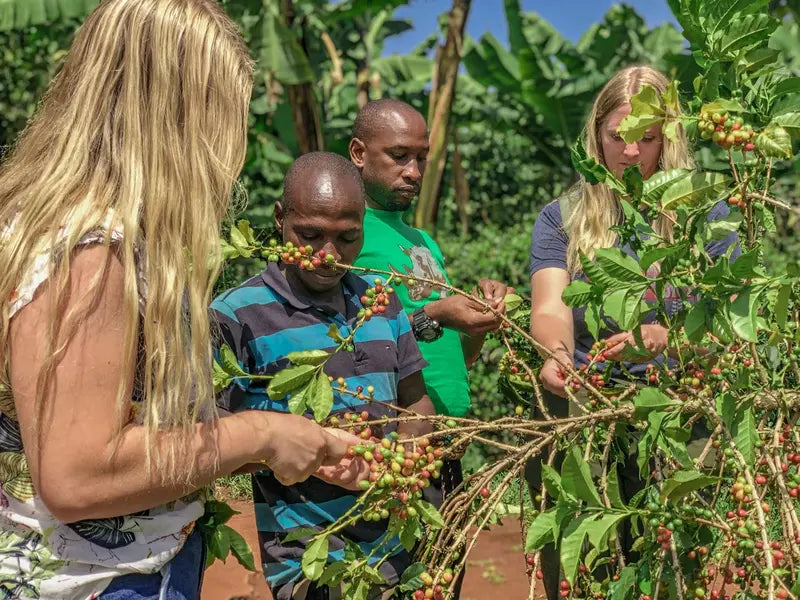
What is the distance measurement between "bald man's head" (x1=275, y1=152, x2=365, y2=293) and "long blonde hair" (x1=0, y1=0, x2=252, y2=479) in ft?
2.48

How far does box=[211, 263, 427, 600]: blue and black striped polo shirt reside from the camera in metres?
2.18

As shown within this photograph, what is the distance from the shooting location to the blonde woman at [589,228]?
2.62 metres

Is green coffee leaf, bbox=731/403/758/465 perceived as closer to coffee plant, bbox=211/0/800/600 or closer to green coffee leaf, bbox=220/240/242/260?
coffee plant, bbox=211/0/800/600

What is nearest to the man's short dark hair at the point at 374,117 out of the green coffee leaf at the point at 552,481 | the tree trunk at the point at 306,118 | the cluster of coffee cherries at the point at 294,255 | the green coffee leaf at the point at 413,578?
the cluster of coffee cherries at the point at 294,255

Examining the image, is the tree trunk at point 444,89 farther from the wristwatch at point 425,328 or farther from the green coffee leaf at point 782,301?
the green coffee leaf at point 782,301

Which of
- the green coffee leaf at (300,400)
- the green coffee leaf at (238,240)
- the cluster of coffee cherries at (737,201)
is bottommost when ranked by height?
the green coffee leaf at (300,400)

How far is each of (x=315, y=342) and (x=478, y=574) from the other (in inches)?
116

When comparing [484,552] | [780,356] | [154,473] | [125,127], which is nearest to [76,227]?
[125,127]

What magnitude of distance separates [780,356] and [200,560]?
1384 millimetres

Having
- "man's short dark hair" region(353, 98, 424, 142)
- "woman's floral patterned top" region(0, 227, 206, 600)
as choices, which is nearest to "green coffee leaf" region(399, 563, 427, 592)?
"woman's floral patterned top" region(0, 227, 206, 600)

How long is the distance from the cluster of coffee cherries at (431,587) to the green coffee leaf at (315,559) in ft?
0.65

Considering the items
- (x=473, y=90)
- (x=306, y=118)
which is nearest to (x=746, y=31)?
(x=306, y=118)

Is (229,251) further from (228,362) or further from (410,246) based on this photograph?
(410,246)

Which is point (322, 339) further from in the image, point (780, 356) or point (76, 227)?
point (780, 356)
